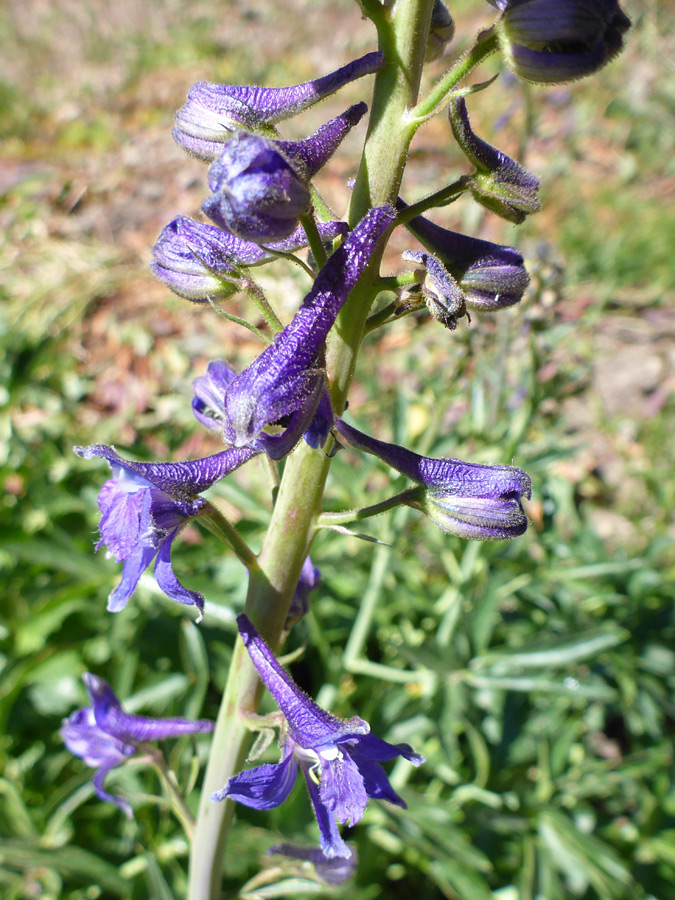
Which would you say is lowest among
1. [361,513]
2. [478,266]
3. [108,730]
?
[108,730]

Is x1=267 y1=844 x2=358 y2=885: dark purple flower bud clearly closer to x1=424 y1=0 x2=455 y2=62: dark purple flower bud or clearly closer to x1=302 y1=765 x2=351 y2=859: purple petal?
x1=302 y1=765 x2=351 y2=859: purple petal

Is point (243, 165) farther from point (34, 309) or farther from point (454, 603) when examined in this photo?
point (34, 309)

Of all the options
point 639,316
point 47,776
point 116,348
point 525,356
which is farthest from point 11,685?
point 639,316

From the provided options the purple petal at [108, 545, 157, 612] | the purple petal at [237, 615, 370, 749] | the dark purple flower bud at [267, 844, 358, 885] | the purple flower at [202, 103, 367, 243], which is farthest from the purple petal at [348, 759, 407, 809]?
the purple flower at [202, 103, 367, 243]

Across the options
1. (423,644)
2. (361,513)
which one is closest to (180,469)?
(361,513)

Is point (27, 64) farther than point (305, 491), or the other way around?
point (27, 64)

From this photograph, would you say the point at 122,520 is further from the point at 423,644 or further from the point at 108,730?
the point at 423,644
